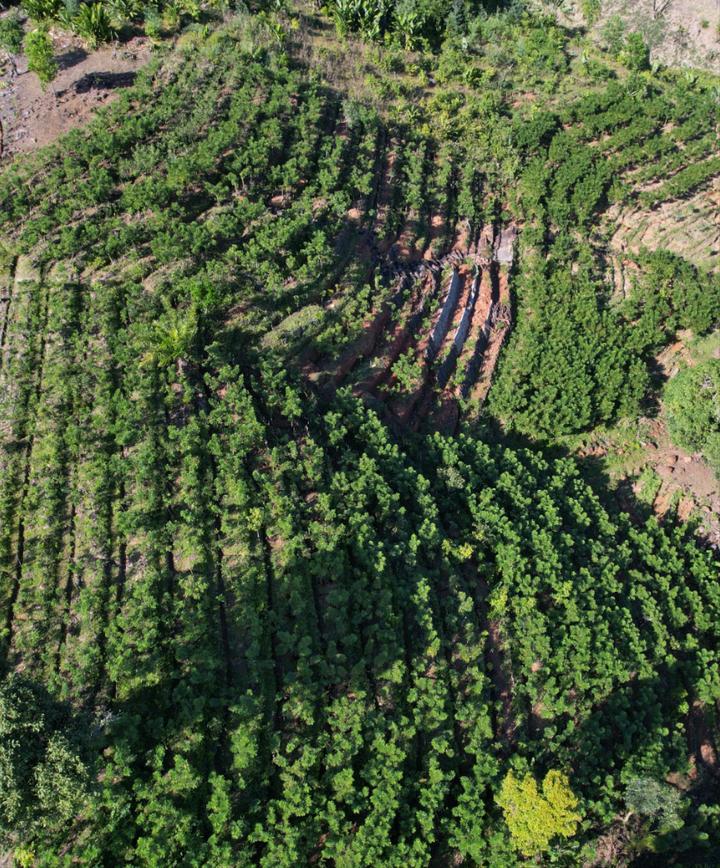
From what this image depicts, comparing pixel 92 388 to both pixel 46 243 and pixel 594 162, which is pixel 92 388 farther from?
pixel 594 162

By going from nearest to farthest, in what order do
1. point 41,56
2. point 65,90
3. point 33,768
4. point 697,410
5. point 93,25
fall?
1. point 33,768
2. point 697,410
3. point 41,56
4. point 65,90
5. point 93,25

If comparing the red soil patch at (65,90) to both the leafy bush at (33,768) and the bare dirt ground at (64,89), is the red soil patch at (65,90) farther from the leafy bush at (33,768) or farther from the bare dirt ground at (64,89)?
the leafy bush at (33,768)

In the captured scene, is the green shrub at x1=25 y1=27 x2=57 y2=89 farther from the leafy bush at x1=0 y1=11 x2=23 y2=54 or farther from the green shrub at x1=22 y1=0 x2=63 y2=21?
the green shrub at x1=22 y1=0 x2=63 y2=21

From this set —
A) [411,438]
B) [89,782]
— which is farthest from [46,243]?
[89,782]

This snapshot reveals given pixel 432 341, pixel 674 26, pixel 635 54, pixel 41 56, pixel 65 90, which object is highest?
pixel 674 26

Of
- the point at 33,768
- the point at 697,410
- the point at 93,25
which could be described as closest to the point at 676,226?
the point at 697,410

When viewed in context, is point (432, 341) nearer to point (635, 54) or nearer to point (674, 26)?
point (635, 54)

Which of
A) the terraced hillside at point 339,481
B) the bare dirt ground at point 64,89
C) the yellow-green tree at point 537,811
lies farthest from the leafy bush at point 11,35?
the yellow-green tree at point 537,811
